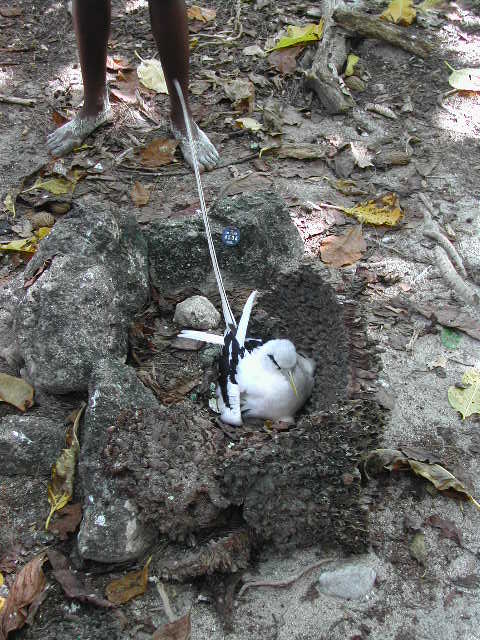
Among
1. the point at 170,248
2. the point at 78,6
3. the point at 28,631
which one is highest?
the point at 78,6

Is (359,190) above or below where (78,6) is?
below

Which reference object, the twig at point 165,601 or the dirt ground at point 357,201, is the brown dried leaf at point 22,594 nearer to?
the dirt ground at point 357,201

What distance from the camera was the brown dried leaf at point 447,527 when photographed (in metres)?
2.46

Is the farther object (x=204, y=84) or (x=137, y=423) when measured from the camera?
(x=204, y=84)

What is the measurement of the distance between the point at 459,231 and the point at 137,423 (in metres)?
2.32

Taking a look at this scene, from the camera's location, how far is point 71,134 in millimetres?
4254

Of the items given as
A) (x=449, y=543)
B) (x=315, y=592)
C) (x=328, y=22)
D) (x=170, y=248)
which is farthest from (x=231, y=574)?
(x=328, y=22)

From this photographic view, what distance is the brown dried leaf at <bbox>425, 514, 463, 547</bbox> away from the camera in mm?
2459

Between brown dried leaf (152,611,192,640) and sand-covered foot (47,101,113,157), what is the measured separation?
116 inches

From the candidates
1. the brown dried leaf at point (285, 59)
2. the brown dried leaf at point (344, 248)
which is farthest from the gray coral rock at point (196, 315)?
the brown dried leaf at point (285, 59)

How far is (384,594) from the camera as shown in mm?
2287

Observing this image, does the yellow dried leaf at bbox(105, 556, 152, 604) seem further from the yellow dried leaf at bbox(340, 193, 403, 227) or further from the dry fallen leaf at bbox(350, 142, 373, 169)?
the dry fallen leaf at bbox(350, 142, 373, 169)

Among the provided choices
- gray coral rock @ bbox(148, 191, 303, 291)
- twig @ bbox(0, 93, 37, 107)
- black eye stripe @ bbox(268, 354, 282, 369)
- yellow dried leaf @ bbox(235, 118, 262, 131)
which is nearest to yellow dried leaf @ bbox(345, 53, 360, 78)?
yellow dried leaf @ bbox(235, 118, 262, 131)

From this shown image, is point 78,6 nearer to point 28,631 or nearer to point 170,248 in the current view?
point 170,248
